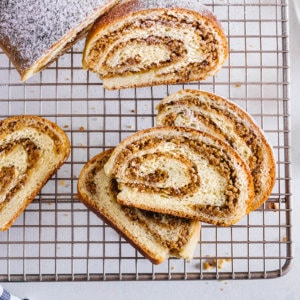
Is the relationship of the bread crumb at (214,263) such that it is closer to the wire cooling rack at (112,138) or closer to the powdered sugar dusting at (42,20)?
the wire cooling rack at (112,138)

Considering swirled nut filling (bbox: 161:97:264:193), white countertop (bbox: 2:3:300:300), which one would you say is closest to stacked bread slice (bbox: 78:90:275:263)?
swirled nut filling (bbox: 161:97:264:193)

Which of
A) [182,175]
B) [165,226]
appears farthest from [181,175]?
[165,226]

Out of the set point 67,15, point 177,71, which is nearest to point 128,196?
point 177,71

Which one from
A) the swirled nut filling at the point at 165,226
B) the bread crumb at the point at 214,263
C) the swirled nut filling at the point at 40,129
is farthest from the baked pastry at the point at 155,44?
the bread crumb at the point at 214,263

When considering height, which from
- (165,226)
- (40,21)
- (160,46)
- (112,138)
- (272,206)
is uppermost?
(40,21)

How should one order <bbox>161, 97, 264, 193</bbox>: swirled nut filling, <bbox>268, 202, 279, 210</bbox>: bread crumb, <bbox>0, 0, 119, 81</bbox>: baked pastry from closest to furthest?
<bbox>0, 0, 119, 81</bbox>: baked pastry < <bbox>161, 97, 264, 193</bbox>: swirled nut filling < <bbox>268, 202, 279, 210</bbox>: bread crumb

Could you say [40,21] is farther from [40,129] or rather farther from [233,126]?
[233,126]

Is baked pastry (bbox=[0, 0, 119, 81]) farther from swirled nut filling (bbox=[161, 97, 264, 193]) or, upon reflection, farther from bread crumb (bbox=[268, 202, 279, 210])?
bread crumb (bbox=[268, 202, 279, 210])
